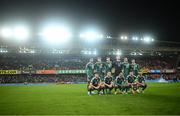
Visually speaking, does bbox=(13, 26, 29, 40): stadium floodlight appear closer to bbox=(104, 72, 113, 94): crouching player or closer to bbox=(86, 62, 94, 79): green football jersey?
bbox=(86, 62, 94, 79): green football jersey

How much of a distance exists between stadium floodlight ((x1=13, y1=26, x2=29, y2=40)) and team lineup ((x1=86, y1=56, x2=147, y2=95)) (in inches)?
1130

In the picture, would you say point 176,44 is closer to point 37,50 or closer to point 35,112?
point 37,50

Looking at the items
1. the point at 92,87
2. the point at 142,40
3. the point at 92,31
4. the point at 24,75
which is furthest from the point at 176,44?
the point at 92,87

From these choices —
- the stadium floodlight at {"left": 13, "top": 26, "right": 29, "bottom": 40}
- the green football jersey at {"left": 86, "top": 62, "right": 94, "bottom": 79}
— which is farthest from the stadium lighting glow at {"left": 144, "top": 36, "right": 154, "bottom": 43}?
the green football jersey at {"left": 86, "top": 62, "right": 94, "bottom": 79}

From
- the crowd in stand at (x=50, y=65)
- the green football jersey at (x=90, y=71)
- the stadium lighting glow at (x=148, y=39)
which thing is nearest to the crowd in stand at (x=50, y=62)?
the crowd in stand at (x=50, y=65)

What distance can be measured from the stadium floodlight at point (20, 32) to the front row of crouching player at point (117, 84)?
2905 centimetres

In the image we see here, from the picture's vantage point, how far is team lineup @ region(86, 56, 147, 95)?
67.6 ft

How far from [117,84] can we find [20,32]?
30.7 metres

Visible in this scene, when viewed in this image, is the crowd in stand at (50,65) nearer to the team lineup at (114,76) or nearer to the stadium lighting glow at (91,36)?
the stadium lighting glow at (91,36)

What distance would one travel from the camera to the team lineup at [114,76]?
811 inches

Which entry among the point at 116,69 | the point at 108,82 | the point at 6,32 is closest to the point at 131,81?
the point at 116,69

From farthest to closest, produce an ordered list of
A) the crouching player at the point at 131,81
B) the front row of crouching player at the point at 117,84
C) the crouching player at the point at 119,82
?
the crouching player at the point at 131,81
the crouching player at the point at 119,82
the front row of crouching player at the point at 117,84

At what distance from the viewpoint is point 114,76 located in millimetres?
21688

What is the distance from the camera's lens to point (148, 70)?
2336 inches
